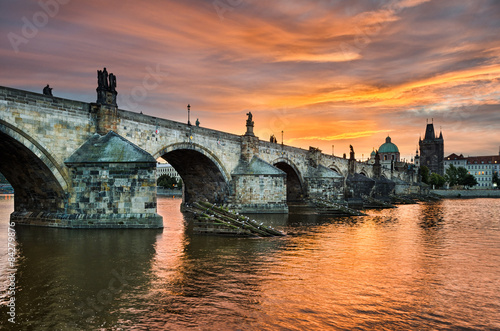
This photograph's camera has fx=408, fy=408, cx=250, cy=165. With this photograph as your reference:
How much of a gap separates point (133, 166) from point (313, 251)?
10.7m

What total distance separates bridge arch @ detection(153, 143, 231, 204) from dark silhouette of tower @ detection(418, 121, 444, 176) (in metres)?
143

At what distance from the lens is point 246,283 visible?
36.7ft

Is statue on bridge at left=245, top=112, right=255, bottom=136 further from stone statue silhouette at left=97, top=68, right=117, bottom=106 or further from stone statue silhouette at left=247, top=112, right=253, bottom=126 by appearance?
stone statue silhouette at left=97, top=68, right=117, bottom=106

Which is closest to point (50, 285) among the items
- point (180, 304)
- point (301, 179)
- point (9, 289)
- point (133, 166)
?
point (9, 289)

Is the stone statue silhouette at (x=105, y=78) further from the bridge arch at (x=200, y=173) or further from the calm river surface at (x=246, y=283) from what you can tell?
the bridge arch at (x=200, y=173)

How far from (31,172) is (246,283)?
52.6 feet

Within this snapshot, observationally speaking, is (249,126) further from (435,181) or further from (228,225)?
(435,181)

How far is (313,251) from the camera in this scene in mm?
16547

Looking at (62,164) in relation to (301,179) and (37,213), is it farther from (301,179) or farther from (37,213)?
(301,179)

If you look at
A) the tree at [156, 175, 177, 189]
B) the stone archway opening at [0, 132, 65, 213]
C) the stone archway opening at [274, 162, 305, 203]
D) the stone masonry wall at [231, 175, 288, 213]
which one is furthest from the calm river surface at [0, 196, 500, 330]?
the tree at [156, 175, 177, 189]

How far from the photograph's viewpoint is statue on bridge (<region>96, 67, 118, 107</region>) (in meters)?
23.4

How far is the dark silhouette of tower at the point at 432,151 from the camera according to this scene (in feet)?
527

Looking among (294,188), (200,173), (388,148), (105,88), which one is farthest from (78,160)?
(388,148)

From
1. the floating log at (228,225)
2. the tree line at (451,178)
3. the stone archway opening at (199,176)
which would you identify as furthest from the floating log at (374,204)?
the tree line at (451,178)
